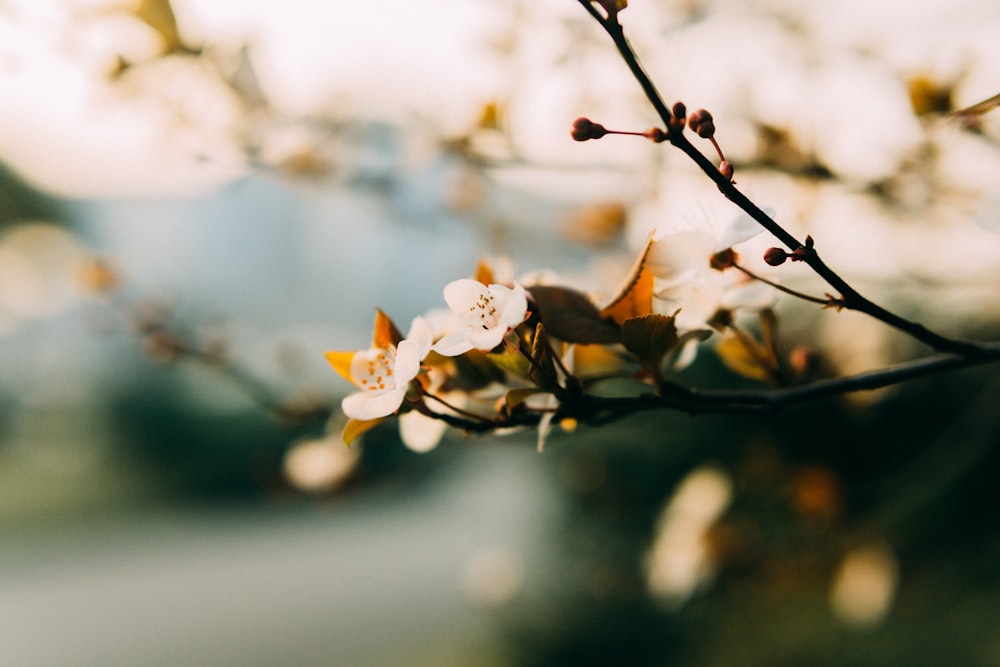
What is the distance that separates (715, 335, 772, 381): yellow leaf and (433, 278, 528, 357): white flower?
25 cm

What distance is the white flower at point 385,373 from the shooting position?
52cm

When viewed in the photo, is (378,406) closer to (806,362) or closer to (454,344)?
(454,344)

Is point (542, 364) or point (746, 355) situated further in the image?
point (746, 355)

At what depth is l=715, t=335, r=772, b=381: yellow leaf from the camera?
0.65 m

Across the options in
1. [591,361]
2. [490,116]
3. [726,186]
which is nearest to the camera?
[726,186]

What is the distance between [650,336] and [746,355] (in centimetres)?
16

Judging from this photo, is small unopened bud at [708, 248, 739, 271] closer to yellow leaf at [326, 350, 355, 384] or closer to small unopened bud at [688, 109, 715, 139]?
small unopened bud at [688, 109, 715, 139]

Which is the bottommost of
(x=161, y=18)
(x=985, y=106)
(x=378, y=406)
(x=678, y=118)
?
(x=378, y=406)

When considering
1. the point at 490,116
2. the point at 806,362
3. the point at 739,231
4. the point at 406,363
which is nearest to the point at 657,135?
the point at 739,231

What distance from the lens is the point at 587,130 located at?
1.58 feet

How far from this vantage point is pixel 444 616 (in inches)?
221

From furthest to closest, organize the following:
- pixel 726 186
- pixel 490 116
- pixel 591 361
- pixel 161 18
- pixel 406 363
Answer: pixel 490 116 → pixel 161 18 → pixel 591 361 → pixel 406 363 → pixel 726 186

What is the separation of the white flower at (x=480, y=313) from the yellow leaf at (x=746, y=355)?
251 millimetres

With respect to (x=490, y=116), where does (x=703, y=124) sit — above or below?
below
